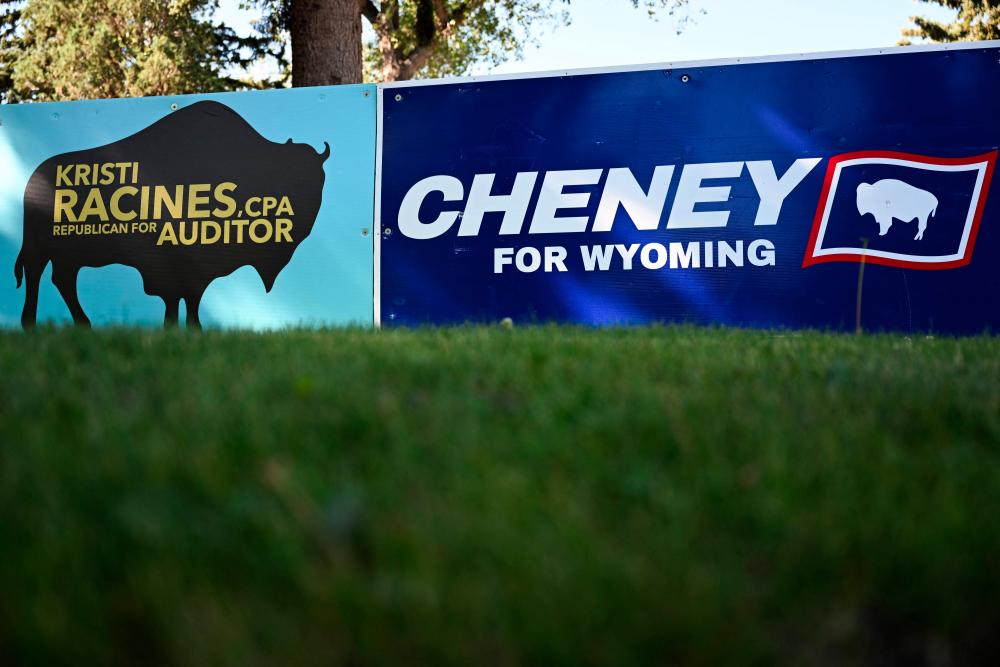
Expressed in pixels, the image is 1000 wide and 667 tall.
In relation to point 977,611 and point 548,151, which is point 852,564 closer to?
point 977,611

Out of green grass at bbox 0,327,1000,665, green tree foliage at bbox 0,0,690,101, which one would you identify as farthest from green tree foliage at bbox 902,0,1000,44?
green grass at bbox 0,327,1000,665

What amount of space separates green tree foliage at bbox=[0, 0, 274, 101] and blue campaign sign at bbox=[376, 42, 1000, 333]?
18.9 m

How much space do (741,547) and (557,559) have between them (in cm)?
35

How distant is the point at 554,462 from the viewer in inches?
72.4

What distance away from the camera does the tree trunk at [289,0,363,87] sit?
1062 centimetres

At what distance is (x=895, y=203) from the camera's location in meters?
6.34

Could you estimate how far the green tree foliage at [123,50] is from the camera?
23.3 meters

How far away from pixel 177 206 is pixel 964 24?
4016 centimetres

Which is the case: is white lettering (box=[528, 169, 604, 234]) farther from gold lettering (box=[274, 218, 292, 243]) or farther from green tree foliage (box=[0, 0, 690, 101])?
green tree foliage (box=[0, 0, 690, 101])

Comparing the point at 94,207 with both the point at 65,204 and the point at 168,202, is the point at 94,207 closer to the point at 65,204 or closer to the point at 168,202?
the point at 65,204

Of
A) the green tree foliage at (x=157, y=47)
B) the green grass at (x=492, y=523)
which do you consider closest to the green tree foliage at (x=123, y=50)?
the green tree foliage at (x=157, y=47)

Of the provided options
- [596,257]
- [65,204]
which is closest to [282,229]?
[65,204]

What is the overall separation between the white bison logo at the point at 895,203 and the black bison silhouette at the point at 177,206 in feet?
14.8

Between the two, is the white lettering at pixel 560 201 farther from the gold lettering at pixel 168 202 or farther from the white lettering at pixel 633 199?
the gold lettering at pixel 168 202
